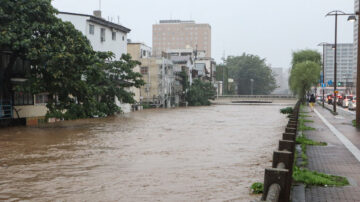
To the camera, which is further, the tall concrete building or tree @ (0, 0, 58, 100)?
the tall concrete building

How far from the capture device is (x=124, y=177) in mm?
11094

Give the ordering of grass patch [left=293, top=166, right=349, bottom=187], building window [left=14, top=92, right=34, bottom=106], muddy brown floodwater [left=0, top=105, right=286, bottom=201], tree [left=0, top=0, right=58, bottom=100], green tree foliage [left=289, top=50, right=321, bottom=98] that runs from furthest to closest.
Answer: green tree foliage [left=289, top=50, right=321, bottom=98], building window [left=14, top=92, right=34, bottom=106], tree [left=0, top=0, right=58, bottom=100], muddy brown floodwater [left=0, top=105, right=286, bottom=201], grass patch [left=293, top=166, right=349, bottom=187]

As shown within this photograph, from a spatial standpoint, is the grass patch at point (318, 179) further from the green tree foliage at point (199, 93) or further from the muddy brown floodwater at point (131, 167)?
the green tree foliage at point (199, 93)

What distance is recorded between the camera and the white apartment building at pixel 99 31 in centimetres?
3856

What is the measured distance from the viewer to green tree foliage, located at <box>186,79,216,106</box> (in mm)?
69312

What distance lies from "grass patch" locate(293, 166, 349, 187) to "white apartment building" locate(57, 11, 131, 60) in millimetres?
32835

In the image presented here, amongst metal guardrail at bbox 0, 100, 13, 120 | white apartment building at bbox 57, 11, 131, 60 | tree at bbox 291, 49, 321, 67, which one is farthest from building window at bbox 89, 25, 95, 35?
tree at bbox 291, 49, 321, 67

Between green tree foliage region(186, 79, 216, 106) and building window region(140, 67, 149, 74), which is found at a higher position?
building window region(140, 67, 149, 74)

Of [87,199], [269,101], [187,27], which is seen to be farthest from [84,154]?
[187,27]

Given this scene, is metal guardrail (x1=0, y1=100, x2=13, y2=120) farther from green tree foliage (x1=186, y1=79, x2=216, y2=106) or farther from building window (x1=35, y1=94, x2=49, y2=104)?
green tree foliage (x1=186, y1=79, x2=216, y2=106)

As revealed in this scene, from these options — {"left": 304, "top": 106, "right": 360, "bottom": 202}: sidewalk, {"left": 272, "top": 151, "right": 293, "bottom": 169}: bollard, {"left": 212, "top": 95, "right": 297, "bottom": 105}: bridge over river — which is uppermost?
{"left": 272, "top": 151, "right": 293, "bottom": 169}: bollard

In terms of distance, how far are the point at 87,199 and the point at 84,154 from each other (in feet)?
22.3

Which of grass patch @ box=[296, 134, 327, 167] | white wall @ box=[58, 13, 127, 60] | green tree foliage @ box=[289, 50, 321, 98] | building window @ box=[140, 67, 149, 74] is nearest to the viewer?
grass patch @ box=[296, 134, 327, 167]

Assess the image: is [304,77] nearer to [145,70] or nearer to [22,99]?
[145,70]
